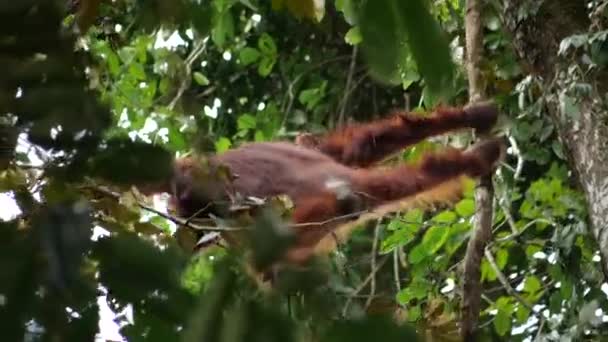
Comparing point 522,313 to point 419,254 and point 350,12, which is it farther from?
point 350,12

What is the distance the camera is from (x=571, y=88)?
176cm

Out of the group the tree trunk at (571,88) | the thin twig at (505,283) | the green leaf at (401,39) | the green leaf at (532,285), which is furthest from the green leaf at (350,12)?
the green leaf at (532,285)

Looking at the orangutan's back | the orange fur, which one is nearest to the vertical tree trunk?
the orange fur

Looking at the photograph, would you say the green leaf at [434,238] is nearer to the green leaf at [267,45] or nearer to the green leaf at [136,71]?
the green leaf at [136,71]

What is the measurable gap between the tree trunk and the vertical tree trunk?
0.11 metres

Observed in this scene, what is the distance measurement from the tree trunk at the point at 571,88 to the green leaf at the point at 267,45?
59.4 inches

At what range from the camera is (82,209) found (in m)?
0.56

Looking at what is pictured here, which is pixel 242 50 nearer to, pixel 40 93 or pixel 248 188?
pixel 248 188

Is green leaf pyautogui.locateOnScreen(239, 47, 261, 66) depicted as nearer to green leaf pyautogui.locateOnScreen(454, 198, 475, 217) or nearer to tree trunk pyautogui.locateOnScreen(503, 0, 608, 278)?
green leaf pyautogui.locateOnScreen(454, 198, 475, 217)

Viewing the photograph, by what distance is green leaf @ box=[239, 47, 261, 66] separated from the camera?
3.33 metres

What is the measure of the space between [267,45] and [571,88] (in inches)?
67.8

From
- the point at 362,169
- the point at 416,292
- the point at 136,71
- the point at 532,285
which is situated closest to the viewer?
the point at 416,292

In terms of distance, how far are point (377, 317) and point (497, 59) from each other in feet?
7.01

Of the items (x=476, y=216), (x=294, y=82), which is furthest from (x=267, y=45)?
(x=476, y=216)
